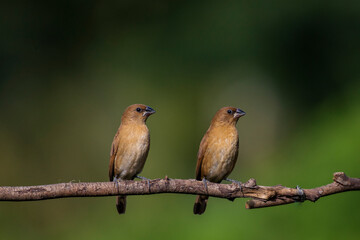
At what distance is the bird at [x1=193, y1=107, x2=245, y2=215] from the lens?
18.0ft

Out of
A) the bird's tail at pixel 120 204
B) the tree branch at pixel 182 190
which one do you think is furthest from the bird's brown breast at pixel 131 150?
the tree branch at pixel 182 190

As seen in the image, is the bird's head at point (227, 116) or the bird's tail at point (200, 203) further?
the bird's tail at point (200, 203)

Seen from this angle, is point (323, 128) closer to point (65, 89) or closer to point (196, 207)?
point (196, 207)

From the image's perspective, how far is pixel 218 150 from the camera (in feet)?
18.7

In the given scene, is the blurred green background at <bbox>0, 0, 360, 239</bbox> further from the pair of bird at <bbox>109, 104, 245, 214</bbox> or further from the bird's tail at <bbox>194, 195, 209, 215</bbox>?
the pair of bird at <bbox>109, 104, 245, 214</bbox>

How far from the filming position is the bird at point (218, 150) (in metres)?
5.49

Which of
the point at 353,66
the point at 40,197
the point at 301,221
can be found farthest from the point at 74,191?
the point at 353,66

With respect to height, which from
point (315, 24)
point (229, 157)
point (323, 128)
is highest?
point (315, 24)

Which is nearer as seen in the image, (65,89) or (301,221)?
(301,221)

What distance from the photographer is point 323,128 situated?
36.4 ft

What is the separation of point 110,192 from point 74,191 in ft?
0.89

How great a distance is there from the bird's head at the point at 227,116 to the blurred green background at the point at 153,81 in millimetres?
6902

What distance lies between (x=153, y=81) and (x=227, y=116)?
43.8ft

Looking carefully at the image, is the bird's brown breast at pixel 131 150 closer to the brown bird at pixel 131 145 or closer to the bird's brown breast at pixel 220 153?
the brown bird at pixel 131 145
